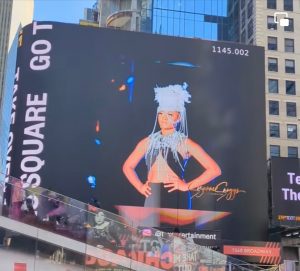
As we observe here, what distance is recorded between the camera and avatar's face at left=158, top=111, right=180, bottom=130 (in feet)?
140

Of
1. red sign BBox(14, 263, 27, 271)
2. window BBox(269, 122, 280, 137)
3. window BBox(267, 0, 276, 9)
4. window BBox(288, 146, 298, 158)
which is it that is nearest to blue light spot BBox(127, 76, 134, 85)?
red sign BBox(14, 263, 27, 271)

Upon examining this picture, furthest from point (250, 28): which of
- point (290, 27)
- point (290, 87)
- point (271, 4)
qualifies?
point (290, 87)

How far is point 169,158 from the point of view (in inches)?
1651

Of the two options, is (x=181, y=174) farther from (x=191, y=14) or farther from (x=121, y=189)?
(x=191, y=14)

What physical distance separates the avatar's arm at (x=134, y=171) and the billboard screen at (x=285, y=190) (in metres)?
9.30

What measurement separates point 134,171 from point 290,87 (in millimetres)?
41528

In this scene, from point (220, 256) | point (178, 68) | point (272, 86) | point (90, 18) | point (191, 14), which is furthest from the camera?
point (90, 18)

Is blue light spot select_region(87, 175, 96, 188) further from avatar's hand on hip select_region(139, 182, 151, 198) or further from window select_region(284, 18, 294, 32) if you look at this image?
window select_region(284, 18, 294, 32)

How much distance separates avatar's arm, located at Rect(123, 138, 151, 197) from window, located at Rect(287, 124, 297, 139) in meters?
37.5

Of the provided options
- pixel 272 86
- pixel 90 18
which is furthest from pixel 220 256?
pixel 90 18

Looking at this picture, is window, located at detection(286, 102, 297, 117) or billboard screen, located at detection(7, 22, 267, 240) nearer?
billboard screen, located at detection(7, 22, 267, 240)

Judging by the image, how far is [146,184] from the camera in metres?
40.9

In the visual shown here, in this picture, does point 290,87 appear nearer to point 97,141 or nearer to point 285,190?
point 285,190

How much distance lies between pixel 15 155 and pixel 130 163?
7.92 meters
